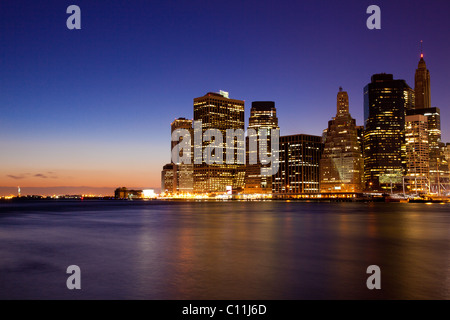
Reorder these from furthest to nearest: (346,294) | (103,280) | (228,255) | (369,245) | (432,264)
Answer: (369,245) < (228,255) < (432,264) < (103,280) < (346,294)

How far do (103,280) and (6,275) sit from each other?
21.4 feet

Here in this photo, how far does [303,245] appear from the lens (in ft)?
112

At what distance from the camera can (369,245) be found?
110ft

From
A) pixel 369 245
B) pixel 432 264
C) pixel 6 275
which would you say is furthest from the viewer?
pixel 369 245

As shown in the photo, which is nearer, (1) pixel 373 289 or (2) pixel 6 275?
(1) pixel 373 289

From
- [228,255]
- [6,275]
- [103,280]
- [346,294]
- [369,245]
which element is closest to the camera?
[346,294]

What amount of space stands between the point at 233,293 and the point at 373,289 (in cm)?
676

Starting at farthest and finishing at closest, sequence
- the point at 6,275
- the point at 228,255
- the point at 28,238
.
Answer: the point at 28,238 < the point at 228,255 < the point at 6,275

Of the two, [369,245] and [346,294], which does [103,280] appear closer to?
[346,294]
